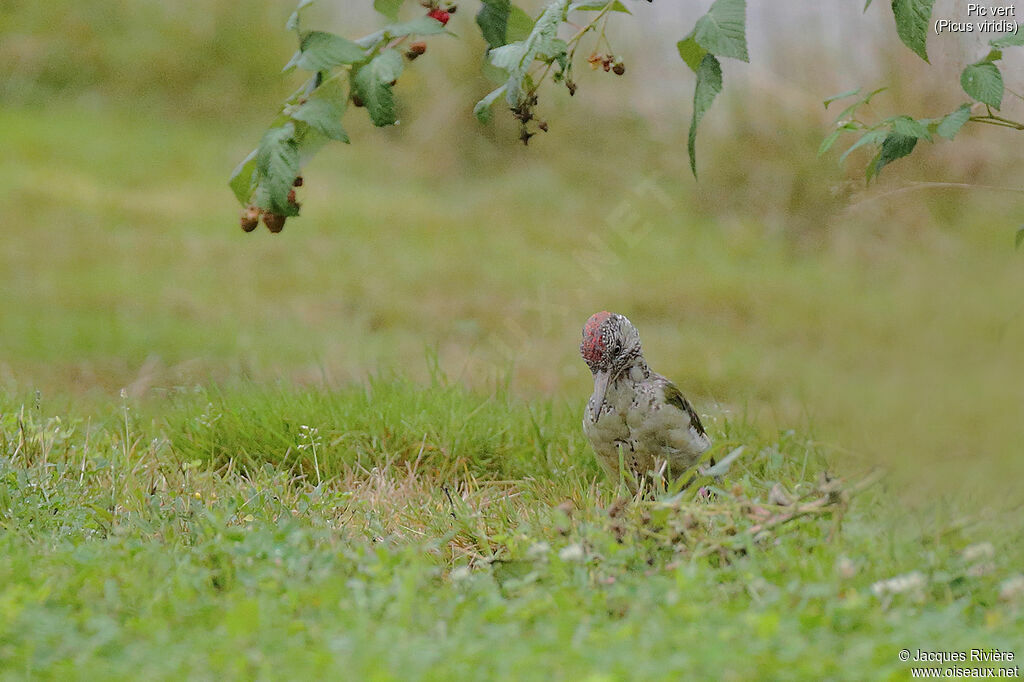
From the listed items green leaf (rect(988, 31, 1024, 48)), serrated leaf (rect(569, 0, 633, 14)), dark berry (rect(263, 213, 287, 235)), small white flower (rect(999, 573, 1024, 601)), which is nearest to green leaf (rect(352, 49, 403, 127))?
dark berry (rect(263, 213, 287, 235))

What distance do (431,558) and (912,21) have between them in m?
1.82

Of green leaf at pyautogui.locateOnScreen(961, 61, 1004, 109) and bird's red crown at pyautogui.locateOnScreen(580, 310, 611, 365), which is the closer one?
green leaf at pyautogui.locateOnScreen(961, 61, 1004, 109)

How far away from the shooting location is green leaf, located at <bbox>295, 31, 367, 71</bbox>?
272 cm

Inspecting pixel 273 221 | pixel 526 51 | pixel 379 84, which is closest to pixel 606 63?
pixel 526 51

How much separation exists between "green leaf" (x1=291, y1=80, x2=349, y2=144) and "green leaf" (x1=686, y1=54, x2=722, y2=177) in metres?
0.74

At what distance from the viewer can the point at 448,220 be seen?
870 cm

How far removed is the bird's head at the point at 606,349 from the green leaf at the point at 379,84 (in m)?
1.19

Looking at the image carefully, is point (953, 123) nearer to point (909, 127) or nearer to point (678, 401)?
point (909, 127)

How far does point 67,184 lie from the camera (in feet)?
28.5

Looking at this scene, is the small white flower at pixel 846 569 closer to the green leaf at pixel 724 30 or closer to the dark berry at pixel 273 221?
the green leaf at pixel 724 30

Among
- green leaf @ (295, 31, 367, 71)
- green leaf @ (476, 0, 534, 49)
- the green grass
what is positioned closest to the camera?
the green grass

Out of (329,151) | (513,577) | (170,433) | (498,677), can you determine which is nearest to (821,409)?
(513,577)

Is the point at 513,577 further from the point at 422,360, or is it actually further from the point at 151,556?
the point at 422,360

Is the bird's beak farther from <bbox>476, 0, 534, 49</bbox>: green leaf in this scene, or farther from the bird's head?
<bbox>476, 0, 534, 49</bbox>: green leaf
